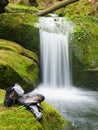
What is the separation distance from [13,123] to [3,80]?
582cm

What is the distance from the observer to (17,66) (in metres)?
14.1

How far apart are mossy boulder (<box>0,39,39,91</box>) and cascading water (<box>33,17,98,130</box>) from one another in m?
0.85

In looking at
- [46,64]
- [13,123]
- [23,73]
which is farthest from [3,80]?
[13,123]

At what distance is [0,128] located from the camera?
7180 mm

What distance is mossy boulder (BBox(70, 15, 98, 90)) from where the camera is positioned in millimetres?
17047

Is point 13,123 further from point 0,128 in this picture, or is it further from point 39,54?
point 39,54

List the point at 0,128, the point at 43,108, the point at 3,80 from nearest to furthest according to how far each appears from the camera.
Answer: the point at 0,128, the point at 43,108, the point at 3,80

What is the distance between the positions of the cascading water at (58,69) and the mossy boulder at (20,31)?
1.18ft

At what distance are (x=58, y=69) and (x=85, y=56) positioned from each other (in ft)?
4.32

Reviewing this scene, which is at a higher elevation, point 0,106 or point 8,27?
point 8,27

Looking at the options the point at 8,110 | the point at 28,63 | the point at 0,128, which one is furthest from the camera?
the point at 28,63

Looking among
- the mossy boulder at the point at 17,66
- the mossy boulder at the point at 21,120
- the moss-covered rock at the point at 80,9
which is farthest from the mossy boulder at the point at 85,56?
the mossy boulder at the point at 21,120

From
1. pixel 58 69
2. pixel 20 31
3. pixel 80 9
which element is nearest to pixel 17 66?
pixel 58 69

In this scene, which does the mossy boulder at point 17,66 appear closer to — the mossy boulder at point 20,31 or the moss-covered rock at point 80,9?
the mossy boulder at point 20,31
